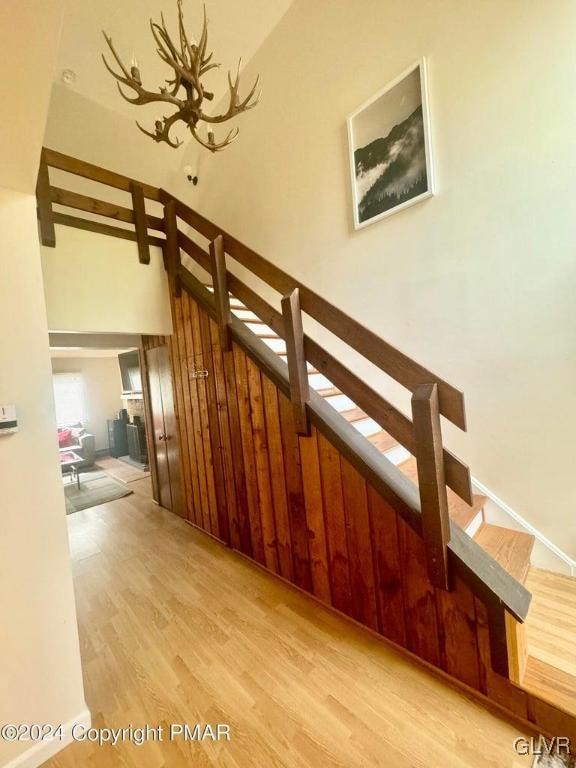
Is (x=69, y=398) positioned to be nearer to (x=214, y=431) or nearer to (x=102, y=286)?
(x=102, y=286)

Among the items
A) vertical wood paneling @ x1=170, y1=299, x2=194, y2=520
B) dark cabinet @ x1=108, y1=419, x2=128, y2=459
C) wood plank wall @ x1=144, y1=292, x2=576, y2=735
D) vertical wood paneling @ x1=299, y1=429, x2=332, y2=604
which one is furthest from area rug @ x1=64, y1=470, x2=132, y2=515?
vertical wood paneling @ x1=299, y1=429, x2=332, y2=604

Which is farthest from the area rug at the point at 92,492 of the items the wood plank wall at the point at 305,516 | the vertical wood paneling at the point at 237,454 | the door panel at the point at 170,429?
the vertical wood paneling at the point at 237,454

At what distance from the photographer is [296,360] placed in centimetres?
178

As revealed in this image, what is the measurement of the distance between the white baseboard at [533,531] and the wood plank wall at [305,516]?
98 centimetres

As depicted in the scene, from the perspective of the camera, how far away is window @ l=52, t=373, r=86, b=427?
729 centimetres

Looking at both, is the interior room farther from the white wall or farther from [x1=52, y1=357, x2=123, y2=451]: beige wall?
the white wall

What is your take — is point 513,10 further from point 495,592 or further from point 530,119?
point 495,592

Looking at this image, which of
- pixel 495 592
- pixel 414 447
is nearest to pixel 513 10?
pixel 414 447

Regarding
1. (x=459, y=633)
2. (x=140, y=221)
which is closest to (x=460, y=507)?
(x=459, y=633)

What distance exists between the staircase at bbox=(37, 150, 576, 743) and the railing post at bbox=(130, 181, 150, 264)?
0.01m

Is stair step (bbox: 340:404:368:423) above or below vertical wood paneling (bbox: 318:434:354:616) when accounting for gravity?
above

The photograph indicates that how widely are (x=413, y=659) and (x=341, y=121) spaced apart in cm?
400

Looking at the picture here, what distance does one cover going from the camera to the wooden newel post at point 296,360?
5.65 feet

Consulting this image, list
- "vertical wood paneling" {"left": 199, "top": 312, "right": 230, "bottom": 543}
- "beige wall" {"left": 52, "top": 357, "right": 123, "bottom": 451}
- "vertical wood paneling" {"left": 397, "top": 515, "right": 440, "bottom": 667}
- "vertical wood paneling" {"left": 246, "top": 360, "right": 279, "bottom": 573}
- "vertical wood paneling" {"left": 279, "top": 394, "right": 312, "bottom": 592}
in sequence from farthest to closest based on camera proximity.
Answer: "beige wall" {"left": 52, "top": 357, "right": 123, "bottom": 451} < "vertical wood paneling" {"left": 199, "top": 312, "right": 230, "bottom": 543} < "vertical wood paneling" {"left": 246, "top": 360, "right": 279, "bottom": 573} < "vertical wood paneling" {"left": 279, "top": 394, "right": 312, "bottom": 592} < "vertical wood paneling" {"left": 397, "top": 515, "right": 440, "bottom": 667}
